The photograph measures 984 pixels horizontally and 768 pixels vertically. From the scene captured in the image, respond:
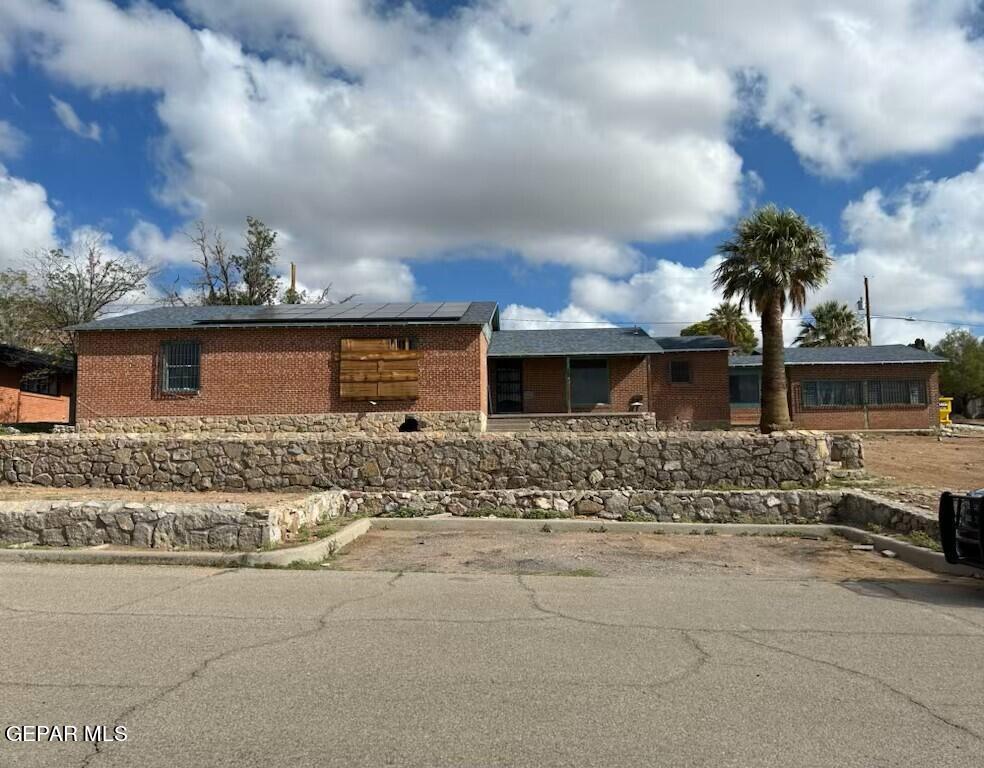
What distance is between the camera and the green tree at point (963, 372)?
186 ft

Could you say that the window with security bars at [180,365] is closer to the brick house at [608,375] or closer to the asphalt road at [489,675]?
the brick house at [608,375]

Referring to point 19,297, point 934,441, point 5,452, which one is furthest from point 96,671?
point 19,297

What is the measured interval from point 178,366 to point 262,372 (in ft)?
9.86

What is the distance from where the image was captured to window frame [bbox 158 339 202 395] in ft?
83.1

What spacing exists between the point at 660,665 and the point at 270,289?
4166cm

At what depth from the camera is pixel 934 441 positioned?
29000mm

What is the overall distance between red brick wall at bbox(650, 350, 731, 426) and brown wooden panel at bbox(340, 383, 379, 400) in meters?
11.9

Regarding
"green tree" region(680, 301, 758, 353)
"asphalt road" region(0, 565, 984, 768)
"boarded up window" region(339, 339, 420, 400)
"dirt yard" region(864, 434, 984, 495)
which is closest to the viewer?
"asphalt road" region(0, 565, 984, 768)

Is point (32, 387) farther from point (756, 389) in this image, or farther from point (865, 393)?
point (865, 393)

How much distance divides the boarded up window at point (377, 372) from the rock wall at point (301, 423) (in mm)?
672

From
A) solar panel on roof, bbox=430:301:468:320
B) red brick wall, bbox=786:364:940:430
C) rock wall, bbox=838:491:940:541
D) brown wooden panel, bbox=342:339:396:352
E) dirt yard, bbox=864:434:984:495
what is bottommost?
rock wall, bbox=838:491:940:541

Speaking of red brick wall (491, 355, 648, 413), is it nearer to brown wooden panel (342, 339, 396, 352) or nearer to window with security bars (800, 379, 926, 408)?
brown wooden panel (342, 339, 396, 352)

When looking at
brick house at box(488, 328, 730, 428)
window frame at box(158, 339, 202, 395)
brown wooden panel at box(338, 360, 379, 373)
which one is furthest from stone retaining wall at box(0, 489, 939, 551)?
brick house at box(488, 328, 730, 428)

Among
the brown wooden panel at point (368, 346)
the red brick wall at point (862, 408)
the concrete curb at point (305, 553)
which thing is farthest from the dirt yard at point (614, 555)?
the red brick wall at point (862, 408)
